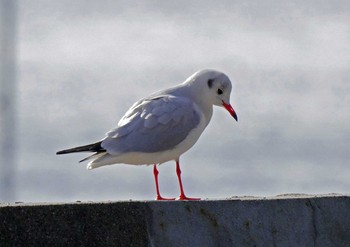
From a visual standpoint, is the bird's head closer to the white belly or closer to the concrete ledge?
the white belly

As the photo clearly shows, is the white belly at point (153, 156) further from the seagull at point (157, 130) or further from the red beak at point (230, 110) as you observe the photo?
the red beak at point (230, 110)

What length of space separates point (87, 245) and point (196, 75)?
3.95m

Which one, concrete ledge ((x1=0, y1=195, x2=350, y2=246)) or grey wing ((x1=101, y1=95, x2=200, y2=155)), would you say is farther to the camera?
grey wing ((x1=101, y1=95, x2=200, y2=155))

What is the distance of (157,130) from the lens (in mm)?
9945

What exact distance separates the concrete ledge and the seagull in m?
2.03

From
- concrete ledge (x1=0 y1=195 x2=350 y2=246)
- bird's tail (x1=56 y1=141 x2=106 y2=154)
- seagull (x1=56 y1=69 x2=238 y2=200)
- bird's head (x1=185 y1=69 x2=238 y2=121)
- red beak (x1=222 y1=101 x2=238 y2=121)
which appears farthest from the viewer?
red beak (x1=222 y1=101 x2=238 y2=121)

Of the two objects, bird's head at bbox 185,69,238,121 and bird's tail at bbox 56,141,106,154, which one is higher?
bird's head at bbox 185,69,238,121

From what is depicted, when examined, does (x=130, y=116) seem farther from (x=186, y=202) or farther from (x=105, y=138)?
(x=186, y=202)

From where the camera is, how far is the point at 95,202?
267 inches

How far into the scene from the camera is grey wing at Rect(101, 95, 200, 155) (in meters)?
9.87

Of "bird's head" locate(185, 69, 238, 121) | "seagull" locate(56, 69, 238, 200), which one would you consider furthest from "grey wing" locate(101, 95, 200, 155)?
"bird's head" locate(185, 69, 238, 121)

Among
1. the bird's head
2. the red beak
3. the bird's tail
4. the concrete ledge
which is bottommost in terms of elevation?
Answer: the concrete ledge

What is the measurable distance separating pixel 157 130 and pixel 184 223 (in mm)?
2806

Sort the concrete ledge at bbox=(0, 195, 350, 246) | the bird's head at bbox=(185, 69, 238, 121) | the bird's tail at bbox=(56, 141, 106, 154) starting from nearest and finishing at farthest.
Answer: the concrete ledge at bbox=(0, 195, 350, 246) → the bird's tail at bbox=(56, 141, 106, 154) → the bird's head at bbox=(185, 69, 238, 121)
